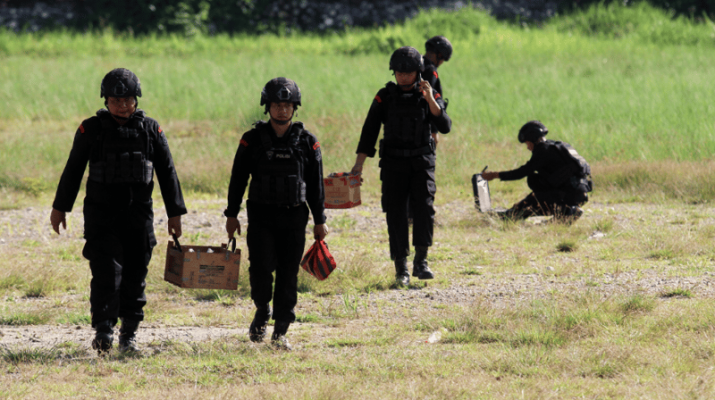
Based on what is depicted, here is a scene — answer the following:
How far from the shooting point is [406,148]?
249 inches

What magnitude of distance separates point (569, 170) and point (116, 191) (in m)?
5.16

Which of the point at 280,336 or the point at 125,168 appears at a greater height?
the point at 125,168

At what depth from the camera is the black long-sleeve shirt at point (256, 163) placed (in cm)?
475

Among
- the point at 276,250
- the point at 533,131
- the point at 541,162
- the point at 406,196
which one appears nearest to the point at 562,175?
the point at 541,162

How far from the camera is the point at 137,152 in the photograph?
15.1 feet

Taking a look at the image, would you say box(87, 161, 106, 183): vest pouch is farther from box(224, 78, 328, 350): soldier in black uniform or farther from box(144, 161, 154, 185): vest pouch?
box(224, 78, 328, 350): soldier in black uniform

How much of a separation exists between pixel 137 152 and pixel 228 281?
0.96 metres

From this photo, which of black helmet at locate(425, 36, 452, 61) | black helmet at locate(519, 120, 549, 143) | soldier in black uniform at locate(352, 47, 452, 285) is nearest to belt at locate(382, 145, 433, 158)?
soldier in black uniform at locate(352, 47, 452, 285)

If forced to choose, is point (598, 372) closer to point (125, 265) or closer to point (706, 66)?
point (125, 265)

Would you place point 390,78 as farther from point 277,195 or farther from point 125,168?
point 125,168

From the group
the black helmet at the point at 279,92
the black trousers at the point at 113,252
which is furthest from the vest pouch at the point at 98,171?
the black helmet at the point at 279,92

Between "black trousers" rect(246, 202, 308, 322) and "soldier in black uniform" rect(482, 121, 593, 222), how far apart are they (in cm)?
375

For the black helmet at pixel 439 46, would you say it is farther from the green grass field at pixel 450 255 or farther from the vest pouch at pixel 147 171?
the vest pouch at pixel 147 171

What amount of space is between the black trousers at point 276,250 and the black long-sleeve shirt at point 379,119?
1634mm
